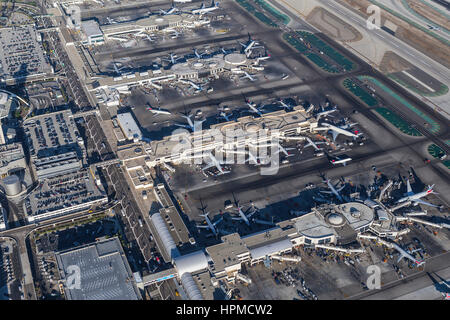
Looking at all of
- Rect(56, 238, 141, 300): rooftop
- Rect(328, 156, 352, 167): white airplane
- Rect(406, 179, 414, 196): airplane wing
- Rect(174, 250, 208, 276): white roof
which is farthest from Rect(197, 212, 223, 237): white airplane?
Rect(406, 179, 414, 196): airplane wing

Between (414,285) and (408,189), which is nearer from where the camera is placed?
(414,285)

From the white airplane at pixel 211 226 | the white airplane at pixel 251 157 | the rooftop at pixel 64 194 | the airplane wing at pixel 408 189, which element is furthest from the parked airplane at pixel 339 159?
the rooftop at pixel 64 194

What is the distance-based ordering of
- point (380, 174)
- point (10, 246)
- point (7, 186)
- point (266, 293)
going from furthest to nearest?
1. point (380, 174)
2. point (7, 186)
3. point (10, 246)
4. point (266, 293)

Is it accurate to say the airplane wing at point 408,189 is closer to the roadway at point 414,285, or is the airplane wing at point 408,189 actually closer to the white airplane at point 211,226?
the roadway at point 414,285

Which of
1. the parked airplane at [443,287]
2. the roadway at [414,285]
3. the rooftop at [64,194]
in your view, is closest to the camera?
the roadway at [414,285]

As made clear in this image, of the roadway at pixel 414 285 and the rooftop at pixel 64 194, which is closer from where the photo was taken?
the roadway at pixel 414 285

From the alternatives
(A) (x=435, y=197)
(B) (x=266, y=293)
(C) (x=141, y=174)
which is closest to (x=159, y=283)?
(B) (x=266, y=293)

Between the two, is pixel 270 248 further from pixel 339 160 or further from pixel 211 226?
pixel 339 160

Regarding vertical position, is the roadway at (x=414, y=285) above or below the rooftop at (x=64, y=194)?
above

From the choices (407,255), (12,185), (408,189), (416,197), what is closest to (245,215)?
(407,255)

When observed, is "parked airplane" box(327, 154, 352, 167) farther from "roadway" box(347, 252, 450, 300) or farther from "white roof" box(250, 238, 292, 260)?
"roadway" box(347, 252, 450, 300)

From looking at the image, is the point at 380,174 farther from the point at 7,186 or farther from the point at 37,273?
the point at 7,186
